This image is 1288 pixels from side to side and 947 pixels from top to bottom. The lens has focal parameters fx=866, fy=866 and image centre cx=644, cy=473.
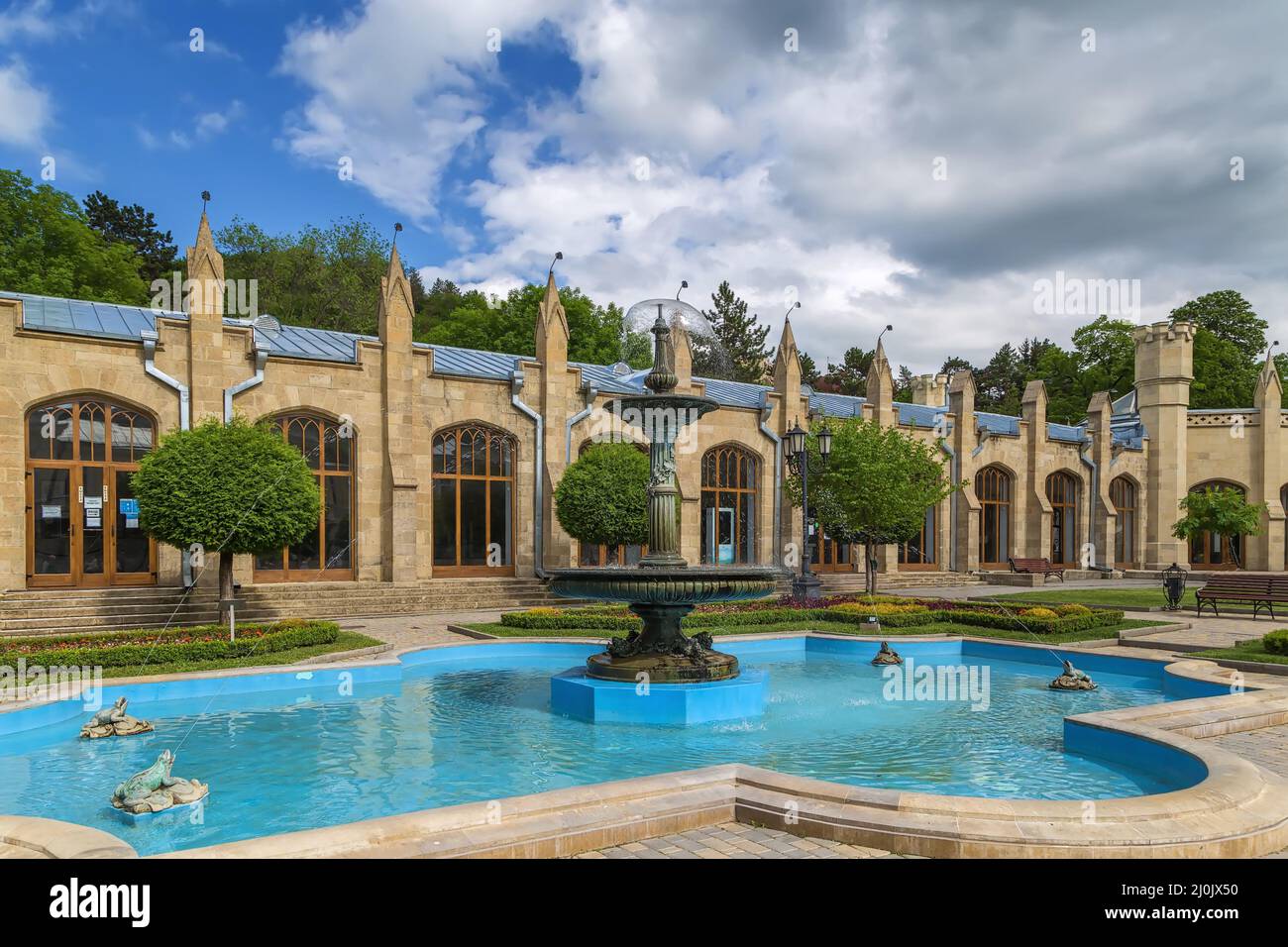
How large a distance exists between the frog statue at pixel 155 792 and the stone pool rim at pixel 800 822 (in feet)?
3.91

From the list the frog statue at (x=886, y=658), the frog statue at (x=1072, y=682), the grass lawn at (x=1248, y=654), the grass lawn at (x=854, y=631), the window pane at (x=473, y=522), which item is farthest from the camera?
the window pane at (x=473, y=522)

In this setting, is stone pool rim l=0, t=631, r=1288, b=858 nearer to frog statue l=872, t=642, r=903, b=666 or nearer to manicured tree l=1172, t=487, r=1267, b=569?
frog statue l=872, t=642, r=903, b=666

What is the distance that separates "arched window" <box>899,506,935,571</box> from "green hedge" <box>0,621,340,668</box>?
27081 mm

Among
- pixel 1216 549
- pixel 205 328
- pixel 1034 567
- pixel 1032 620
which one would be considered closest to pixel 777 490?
pixel 1034 567

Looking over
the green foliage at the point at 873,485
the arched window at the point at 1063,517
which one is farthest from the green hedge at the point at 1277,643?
the arched window at the point at 1063,517

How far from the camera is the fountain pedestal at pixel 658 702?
37.0 ft

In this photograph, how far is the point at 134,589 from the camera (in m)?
20.7

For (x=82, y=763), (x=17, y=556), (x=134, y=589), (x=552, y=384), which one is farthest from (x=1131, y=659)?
(x=17, y=556)

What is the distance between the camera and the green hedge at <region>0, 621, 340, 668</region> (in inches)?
520

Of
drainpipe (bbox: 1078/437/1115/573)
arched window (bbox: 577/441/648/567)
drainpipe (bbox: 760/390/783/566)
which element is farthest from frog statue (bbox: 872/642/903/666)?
drainpipe (bbox: 1078/437/1115/573)

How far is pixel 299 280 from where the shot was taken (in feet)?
167

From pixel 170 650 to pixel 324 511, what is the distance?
10526 millimetres

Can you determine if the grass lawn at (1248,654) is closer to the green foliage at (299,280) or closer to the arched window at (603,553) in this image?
the arched window at (603,553)
